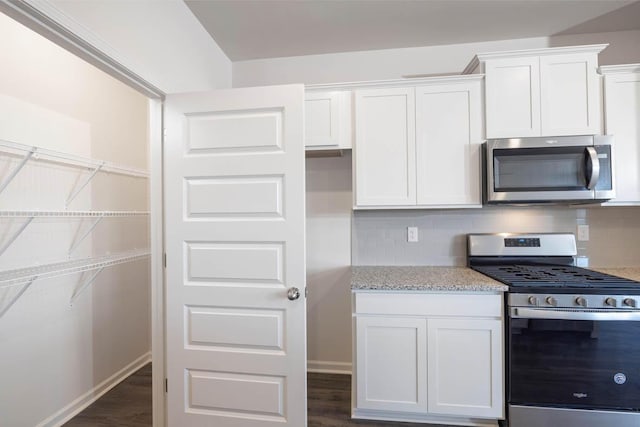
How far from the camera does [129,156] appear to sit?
268cm

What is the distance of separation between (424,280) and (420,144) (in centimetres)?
93

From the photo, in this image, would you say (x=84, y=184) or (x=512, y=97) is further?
(x=84, y=184)

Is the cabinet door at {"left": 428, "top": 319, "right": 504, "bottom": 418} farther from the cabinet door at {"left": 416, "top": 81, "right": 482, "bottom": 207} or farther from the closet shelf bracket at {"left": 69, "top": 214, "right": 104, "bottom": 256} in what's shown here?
the closet shelf bracket at {"left": 69, "top": 214, "right": 104, "bottom": 256}

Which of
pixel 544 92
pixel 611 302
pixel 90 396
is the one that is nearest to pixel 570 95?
pixel 544 92

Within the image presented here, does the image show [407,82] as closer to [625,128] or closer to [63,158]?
[625,128]

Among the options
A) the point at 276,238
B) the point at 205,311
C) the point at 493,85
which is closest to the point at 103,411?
the point at 205,311

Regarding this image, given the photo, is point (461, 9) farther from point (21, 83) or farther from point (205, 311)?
point (21, 83)

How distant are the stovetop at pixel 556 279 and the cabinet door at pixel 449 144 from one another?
1.68 feet

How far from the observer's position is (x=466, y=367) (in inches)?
72.1

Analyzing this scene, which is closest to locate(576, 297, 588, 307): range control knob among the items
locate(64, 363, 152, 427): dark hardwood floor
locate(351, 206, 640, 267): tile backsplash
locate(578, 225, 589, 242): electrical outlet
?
locate(351, 206, 640, 267): tile backsplash

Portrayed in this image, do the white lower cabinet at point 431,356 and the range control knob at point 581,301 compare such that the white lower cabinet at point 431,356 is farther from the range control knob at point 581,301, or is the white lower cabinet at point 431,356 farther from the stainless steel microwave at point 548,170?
the stainless steel microwave at point 548,170

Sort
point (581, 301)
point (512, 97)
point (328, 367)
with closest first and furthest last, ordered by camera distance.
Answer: point (581, 301)
point (512, 97)
point (328, 367)

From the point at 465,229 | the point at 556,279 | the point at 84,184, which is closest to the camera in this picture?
the point at 556,279

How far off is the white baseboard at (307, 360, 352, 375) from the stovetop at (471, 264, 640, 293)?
137 centimetres
